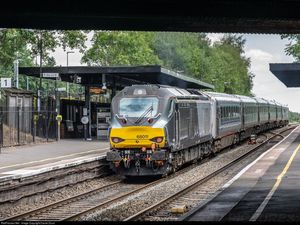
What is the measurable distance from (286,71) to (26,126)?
17.0 meters

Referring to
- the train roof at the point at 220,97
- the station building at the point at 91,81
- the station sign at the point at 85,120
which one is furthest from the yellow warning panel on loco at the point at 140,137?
the station sign at the point at 85,120

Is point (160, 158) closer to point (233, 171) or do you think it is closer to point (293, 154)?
point (233, 171)

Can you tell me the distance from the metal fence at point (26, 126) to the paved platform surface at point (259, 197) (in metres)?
13.5

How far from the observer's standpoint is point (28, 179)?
59.4ft

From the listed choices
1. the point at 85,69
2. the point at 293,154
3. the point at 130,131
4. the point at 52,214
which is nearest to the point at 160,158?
the point at 130,131

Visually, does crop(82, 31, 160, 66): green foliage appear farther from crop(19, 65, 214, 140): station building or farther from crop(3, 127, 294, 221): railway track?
crop(3, 127, 294, 221): railway track

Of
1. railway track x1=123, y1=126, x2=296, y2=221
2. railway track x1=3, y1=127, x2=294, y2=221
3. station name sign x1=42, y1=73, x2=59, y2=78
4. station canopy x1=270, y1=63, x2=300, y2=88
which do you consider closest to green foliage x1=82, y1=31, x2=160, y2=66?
station canopy x1=270, y1=63, x2=300, y2=88

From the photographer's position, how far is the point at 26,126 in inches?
1382

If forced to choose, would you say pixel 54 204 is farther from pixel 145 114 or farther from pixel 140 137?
pixel 145 114

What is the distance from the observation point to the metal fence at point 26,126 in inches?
1267

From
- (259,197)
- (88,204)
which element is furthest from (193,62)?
(259,197)

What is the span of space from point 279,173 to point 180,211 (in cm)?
847

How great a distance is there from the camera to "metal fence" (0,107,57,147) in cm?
3219

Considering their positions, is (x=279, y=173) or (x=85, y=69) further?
(x=85, y=69)
